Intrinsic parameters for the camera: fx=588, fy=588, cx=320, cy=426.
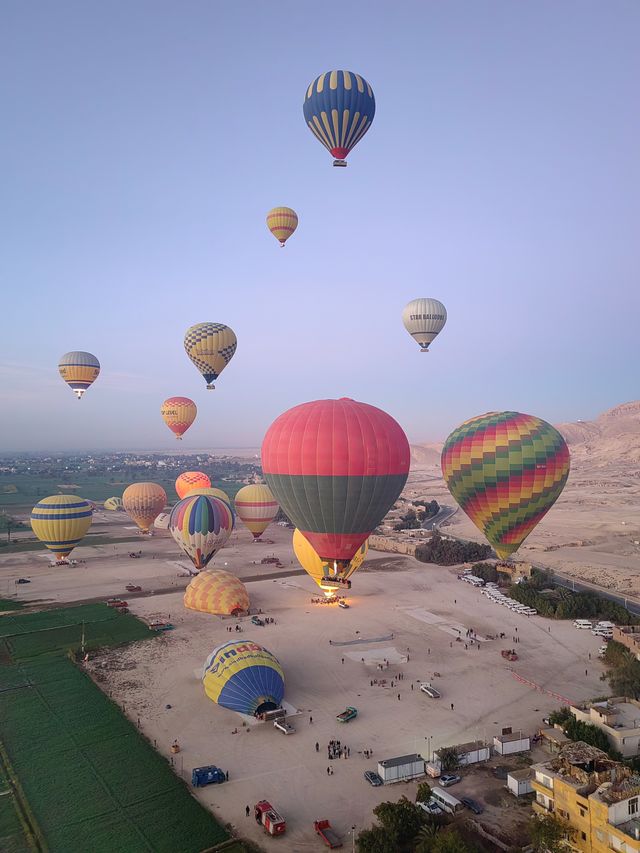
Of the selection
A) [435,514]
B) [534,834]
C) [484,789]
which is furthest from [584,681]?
[435,514]

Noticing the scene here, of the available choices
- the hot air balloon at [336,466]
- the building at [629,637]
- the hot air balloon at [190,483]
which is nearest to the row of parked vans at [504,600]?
the building at [629,637]

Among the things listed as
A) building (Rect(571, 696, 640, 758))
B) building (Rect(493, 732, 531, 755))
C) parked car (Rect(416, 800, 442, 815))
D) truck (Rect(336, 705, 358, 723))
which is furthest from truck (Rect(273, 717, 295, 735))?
building (Rect(571, 696, 640, 758))

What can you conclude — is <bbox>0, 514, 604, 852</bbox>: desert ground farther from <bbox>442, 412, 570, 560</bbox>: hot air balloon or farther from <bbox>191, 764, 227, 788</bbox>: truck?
<bbox>442, 412, 570, 560</bbox>: hot air balloon

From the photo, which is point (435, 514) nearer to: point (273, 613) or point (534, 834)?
point (273, 613)

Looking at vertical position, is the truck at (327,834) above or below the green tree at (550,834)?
below

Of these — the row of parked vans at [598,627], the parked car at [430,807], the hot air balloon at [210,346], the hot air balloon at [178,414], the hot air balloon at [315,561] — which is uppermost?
the hot air balloon at [210,346]

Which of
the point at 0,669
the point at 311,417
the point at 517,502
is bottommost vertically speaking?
the point at 0,669

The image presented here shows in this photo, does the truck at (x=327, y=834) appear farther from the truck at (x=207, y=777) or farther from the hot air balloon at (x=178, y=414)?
the hot air balloon at (x=178, y=414)
